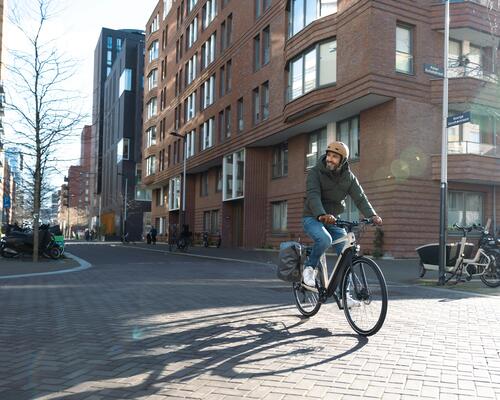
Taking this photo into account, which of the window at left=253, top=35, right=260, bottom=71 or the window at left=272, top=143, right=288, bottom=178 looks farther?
the window at left=253, top=35, right=260, bottom=71

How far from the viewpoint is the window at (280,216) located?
28969mm

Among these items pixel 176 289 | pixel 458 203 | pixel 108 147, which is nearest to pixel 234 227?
pixel 458 203

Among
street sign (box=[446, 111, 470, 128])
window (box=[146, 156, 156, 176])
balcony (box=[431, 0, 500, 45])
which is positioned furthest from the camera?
window (box=[146, 156, 156, 176])

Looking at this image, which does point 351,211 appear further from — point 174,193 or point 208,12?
point 174,193

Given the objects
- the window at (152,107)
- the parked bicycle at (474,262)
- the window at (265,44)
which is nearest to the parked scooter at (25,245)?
the parked bicycle at (474,262)

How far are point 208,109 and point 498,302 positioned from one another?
3228cm

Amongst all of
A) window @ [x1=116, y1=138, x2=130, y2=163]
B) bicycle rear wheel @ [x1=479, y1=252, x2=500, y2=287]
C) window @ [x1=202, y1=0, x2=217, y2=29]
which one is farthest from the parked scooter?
window @ [x1=116, y1=138, x2=130, y2=163]

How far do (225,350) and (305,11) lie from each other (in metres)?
22.3

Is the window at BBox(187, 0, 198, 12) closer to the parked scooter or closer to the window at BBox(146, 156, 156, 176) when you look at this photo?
the window at BBox(146, 156, 156, 176)

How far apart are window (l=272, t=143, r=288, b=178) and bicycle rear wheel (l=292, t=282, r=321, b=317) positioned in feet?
74.5

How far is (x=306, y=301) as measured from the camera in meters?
6.41

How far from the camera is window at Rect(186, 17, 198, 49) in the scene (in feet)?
143

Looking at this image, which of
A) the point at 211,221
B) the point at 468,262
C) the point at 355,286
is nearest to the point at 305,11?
the point at 468,262

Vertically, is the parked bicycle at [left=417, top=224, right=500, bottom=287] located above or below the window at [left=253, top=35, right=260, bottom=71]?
below
